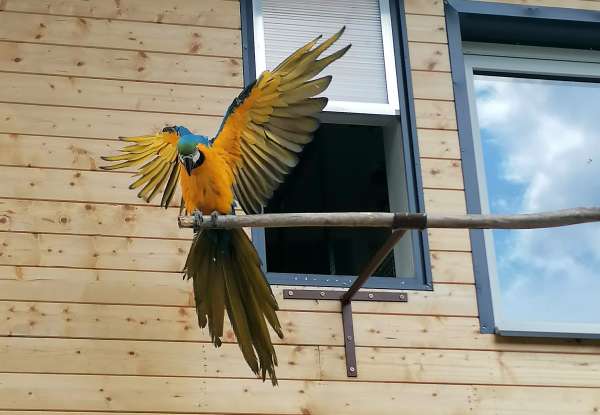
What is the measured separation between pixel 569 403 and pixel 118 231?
1846 millimetres

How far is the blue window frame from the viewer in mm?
4586

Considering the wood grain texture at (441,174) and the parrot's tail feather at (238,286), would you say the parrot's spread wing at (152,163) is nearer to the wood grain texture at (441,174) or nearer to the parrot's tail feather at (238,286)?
the parrot's tail feather at (238,286)

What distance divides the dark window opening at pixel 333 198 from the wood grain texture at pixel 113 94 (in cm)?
152

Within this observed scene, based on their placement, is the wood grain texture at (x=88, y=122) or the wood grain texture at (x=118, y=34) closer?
the wood grain texture at (x=88, y=122)

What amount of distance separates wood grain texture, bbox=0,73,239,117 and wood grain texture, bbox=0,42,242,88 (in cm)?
3

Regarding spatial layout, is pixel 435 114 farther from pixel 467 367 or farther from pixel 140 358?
pixel 140 358

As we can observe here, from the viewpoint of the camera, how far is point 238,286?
3.74m

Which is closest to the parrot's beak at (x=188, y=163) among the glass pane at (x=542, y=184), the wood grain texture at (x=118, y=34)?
the wood grain texture at (x=118, y=34)

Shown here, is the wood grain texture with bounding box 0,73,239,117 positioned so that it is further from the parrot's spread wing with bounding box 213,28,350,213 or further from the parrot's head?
the parrot's head

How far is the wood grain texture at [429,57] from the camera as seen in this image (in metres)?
4.88

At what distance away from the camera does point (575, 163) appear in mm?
4996

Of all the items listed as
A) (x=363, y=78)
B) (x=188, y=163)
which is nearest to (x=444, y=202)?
(x=363, y=78)

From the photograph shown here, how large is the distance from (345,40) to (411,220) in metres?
1.69

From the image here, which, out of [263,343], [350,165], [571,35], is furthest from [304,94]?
[350,165]
